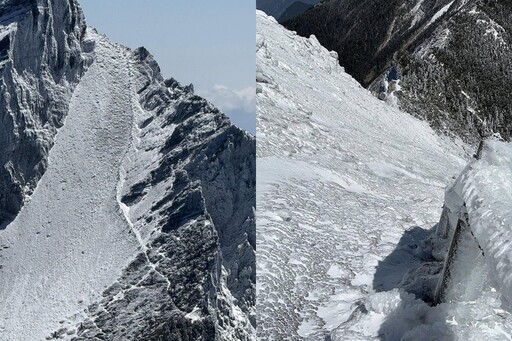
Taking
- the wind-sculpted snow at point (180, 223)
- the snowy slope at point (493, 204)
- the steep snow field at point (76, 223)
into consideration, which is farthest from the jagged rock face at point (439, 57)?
the snowy slope at point (493, 204)

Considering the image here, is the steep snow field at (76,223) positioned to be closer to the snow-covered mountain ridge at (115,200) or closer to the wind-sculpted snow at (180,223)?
the snow-covered mountain ridge at (115,200)

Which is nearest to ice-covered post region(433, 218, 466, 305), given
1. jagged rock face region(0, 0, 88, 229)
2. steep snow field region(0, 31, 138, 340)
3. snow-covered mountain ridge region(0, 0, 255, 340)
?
snow-covered mountain ridge region(0, 0, 255, 340)

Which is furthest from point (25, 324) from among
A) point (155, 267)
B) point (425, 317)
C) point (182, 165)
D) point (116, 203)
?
point (425, 317)

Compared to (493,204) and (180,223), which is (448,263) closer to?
(493,204)

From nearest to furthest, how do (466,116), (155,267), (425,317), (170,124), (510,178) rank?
(510,178)
(425,317)
(466,116)
(155,267)
(170,124)

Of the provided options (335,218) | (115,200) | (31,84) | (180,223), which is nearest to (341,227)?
(335,218)

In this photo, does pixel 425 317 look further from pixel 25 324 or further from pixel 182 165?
pixel 182 165
